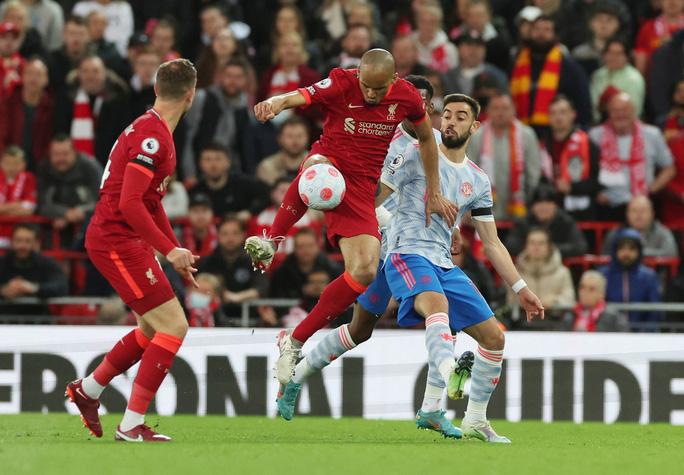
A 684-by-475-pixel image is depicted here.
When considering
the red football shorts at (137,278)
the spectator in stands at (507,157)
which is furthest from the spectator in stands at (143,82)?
the red football shorts at (137,278)

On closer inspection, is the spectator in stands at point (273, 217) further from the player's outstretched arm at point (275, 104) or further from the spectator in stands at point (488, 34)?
the player's outstretched arm at point (275, 104)

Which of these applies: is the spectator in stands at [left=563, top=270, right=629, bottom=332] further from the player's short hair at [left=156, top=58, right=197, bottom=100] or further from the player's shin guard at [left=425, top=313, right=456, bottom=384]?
the player's short hair at [left=156, top=58, right=197, bottom=100]

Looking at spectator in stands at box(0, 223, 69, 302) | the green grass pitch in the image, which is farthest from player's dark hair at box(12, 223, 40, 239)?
the green grass pitch

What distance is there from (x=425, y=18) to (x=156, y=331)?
8667 mm

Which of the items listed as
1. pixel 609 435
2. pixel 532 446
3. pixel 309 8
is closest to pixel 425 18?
pixel 309 8

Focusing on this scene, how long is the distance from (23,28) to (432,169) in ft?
28.7

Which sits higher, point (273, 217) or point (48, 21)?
point (48, 21)

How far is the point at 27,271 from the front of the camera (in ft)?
49.3

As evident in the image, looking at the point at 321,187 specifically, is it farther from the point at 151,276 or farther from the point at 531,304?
the point at 531,304

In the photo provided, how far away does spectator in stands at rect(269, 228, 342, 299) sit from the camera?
48.0ft

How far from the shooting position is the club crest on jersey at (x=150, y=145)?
915cm

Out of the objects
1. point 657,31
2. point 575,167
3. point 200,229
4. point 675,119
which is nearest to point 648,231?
point 575,167

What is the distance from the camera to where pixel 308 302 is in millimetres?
14477

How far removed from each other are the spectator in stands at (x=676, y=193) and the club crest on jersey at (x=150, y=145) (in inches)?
344
